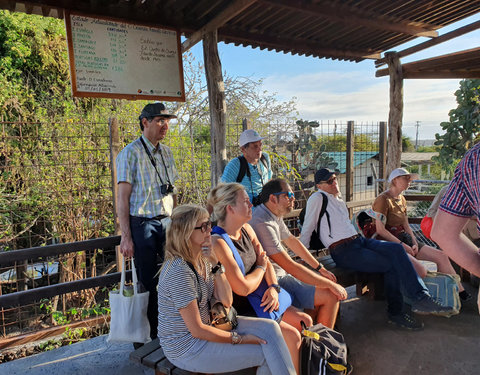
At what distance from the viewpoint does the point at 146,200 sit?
270 cm

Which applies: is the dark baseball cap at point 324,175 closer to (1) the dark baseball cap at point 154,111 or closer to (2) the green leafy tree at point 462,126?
(1) the dark baseball cap at point 154,111

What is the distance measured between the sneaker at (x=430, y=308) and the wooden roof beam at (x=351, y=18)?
8.94 ft

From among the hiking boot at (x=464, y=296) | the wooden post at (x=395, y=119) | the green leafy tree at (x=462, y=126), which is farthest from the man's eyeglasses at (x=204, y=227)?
the green leafy tree at (x=462, y=126)

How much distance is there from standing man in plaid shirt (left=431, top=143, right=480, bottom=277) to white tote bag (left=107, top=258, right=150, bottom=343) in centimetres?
200

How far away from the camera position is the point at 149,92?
10.5 ft

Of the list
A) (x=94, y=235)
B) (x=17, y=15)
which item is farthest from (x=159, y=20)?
(x=17, y=15)

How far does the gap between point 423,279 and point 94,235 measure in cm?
485

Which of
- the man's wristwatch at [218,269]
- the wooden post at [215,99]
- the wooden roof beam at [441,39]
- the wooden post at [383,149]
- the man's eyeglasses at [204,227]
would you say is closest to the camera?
the man's eyeglasses at [204,227]

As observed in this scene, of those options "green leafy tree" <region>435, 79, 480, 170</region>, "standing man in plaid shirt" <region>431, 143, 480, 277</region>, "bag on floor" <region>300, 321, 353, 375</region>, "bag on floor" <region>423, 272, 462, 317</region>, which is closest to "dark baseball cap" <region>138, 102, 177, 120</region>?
"bag on floor" <region>300, 321, 353, 375</region>

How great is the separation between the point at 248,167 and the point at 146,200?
1026 millimetres

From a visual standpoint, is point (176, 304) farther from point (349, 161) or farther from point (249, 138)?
point (349, 161)

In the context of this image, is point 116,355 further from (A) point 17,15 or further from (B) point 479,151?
(A) point 17,15

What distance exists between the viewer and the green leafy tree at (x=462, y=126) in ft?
33.9

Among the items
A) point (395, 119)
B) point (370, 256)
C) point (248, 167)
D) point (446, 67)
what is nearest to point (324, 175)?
point (248, 167)
